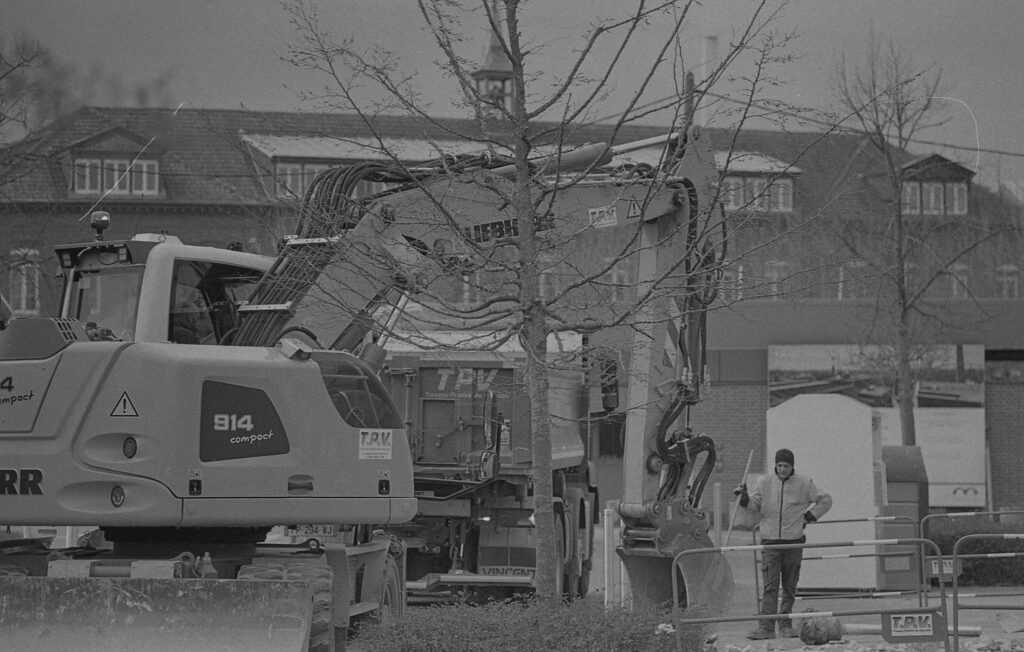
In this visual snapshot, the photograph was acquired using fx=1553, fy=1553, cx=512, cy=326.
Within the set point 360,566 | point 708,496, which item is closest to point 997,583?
point 360,566

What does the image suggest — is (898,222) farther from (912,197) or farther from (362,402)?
(362,402)

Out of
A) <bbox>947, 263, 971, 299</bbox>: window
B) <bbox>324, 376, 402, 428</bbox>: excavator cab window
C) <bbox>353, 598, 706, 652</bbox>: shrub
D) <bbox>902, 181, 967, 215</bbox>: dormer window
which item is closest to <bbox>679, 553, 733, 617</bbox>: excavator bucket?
<bbox>324, 376, 402, 428</bbox>: excavator cab window

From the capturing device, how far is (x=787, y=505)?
15.1m

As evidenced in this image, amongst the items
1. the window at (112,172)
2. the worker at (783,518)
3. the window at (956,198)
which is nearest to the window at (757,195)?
the worker at (783,518)

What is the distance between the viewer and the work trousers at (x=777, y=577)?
14766 millimetres

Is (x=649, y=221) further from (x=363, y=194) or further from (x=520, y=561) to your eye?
(x=520, y=561)

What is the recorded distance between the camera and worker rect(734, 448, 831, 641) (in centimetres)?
1483

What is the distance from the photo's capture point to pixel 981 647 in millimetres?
13180

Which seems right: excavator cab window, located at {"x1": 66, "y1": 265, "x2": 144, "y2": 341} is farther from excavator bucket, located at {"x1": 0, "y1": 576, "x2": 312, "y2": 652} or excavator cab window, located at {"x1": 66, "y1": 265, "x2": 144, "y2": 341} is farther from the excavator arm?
excavator bucket, located at {"x1": 0, "y1": 576, "x2": 312, "y2": 652}

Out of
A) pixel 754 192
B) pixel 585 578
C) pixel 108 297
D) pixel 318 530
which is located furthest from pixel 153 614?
pixel 585 578

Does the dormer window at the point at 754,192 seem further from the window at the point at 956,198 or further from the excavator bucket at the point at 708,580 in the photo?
the window at the point at 956,198

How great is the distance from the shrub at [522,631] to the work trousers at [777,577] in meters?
5.45

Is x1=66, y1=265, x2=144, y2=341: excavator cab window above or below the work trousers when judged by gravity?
above

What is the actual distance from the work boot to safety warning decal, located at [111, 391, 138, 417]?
719cm
